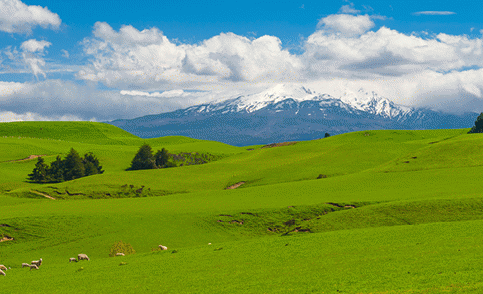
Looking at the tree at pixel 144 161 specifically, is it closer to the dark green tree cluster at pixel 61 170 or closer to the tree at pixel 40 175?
the dark green tree cluster at pixel 61 170

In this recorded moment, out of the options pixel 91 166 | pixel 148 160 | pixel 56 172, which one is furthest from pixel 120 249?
pixel 148 160

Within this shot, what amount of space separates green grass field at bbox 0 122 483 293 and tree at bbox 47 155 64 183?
6.55 meters

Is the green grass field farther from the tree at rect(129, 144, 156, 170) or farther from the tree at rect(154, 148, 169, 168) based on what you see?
the tree at rect(154, 148, 169, 168)

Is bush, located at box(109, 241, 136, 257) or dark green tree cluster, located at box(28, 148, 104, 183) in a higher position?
dark green tree cluster, located at box(28, 148, 104, 183)

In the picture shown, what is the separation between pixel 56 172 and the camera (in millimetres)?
104500

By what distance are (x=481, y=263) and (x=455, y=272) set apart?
6.68 ft

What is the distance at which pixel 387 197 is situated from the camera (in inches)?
2090

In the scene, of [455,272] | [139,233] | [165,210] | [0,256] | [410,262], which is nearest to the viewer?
[455,272]

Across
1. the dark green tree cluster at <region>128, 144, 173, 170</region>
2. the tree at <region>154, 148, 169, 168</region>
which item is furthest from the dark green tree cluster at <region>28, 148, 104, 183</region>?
the tree at <region>154, 148, 169, 168</region>

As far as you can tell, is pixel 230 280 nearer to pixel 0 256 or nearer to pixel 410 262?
pixel 410 262

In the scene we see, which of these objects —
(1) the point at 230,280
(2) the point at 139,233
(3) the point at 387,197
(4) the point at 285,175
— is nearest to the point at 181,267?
(1) the point at 230,280

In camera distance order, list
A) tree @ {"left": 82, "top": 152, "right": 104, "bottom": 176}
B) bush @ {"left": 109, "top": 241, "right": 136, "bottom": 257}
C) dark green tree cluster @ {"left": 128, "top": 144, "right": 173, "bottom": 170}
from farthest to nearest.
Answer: dark green tree cluster @ {"left": 128, "top": 144, "right": 173, "bottom": 170} < tree @ {"left": 82, "top": 152, "right": 104, "bottom": 176} < bush @ {"left": 109, "top": 241, "right": 136, "bottom": 257}

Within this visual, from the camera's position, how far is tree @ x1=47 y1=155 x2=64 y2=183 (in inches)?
4057

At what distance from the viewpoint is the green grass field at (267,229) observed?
2198cm
